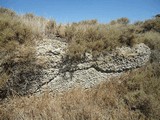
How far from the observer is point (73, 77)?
5.88 metres

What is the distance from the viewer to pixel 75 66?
19.3 ft

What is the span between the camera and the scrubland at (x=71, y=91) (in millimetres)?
4367

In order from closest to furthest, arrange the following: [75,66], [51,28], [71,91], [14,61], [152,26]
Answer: [14,61], [71,91], [75,66], [51,28], [152,26]

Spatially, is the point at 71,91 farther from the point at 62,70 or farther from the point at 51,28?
the point at 51,28

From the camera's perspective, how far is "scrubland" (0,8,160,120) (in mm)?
4367

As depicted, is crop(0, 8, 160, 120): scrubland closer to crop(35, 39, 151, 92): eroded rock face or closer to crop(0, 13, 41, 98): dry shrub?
crop(0, 13, 41, 98): dry shrub

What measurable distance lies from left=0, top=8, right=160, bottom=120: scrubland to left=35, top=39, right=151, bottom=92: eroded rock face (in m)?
0.23

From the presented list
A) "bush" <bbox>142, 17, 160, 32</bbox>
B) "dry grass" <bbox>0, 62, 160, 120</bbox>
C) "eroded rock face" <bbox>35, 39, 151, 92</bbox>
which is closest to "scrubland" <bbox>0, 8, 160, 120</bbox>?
"dry grass" <bbox>0, 62, 160, 120</bbox>

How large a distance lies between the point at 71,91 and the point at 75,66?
892mm

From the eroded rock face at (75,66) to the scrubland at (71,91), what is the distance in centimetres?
23

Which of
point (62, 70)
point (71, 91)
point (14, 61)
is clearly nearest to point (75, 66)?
point (62, 70)

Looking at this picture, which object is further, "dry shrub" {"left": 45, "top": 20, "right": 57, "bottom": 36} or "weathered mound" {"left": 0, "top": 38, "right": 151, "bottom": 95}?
"dry shrub" {"left": 45, "top": 20, "right": 57, "bottom": 36}

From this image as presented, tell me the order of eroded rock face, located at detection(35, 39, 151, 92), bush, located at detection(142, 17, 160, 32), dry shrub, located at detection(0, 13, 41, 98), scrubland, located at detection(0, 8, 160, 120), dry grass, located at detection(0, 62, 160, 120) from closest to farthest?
dry grass, located at detection(0, 62, 160, 120) < scrubland, located at detection(0, 8, 160, 120) < dry shrub, located at detection(0, 13, 41, 98) < eroded rock face, located at detection(35, 39, 151, 92) < bush, located at detection(142, 17, 160, 32)

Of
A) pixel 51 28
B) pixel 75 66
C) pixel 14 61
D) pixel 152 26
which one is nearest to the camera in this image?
pixel 14 61
